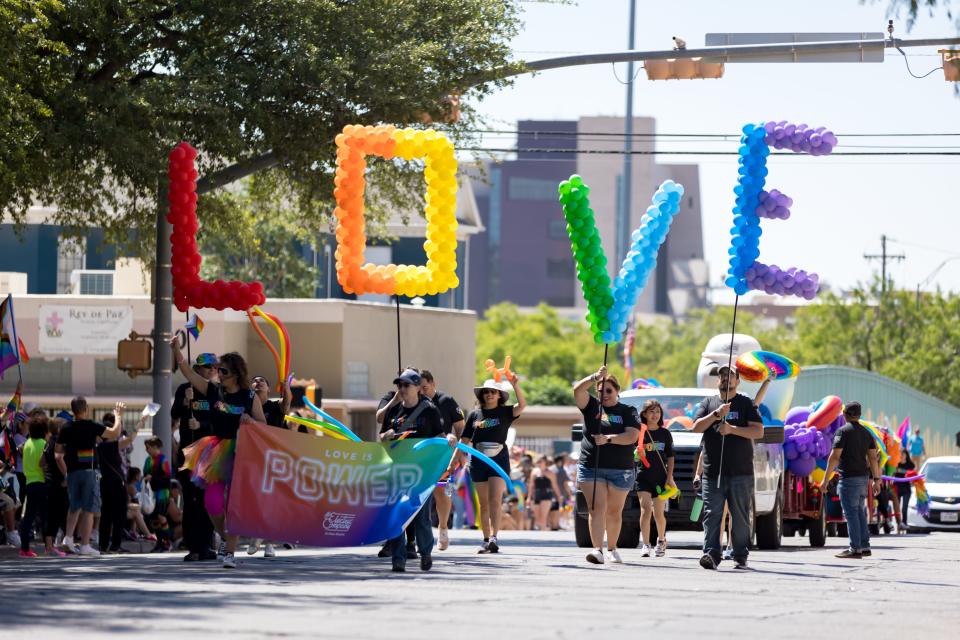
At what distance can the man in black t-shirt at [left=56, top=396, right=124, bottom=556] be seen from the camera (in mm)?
20391

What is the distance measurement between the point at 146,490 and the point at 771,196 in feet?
30.9

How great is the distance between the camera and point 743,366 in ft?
66.4

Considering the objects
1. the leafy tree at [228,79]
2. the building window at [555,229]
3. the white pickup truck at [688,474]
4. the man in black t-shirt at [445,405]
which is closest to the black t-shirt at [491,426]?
the man in black t-shirt at [445,405]

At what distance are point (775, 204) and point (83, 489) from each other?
330 inches

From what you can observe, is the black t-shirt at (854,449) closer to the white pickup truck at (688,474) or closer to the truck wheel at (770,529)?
the white pickup truck at (688,474)

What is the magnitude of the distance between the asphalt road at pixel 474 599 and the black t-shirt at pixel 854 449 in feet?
5.11

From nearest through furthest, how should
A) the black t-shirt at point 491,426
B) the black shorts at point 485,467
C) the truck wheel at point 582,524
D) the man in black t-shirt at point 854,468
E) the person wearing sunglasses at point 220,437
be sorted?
the person wearing sunglasses at point 220,437 → the black shorts at point 485,467 → the black t-shirt at point 491,426 → the man in black t-shirt at point 854,468 → the truck wheel at point 582,524

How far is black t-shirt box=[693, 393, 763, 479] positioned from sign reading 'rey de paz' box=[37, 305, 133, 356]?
89.8 ft

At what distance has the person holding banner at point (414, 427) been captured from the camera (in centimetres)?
1538

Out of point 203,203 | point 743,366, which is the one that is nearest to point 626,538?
point 743,366

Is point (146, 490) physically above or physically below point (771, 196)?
below

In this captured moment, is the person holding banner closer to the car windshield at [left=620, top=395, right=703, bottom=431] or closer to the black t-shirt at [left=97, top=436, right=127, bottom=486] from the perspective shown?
the black t-shirt at [left=97, top=436, right=127, bottom=486]

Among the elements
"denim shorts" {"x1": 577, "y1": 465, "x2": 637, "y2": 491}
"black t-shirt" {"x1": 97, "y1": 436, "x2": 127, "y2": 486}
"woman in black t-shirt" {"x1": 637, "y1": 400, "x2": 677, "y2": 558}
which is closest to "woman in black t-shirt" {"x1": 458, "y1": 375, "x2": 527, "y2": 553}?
"woman in black t-shirt" {"x1": 637, "y1": 400, "x2": 677, "y2": 558}

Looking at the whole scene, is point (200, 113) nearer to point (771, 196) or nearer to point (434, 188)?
point (434, 188)
